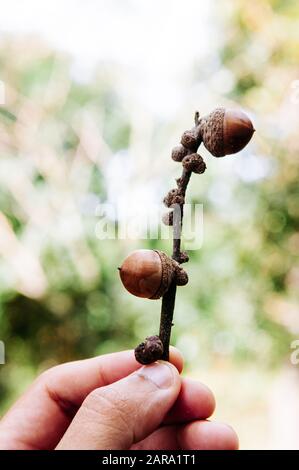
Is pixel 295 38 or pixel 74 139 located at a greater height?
pixel 295 38

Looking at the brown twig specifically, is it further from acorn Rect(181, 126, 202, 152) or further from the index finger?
the index finger

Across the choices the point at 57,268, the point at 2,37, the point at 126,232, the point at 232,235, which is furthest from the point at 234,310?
the point at 2,37

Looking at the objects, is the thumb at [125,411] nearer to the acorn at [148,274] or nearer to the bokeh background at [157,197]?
the acorn at [148,274]

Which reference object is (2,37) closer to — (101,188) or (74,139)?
(74,139)
